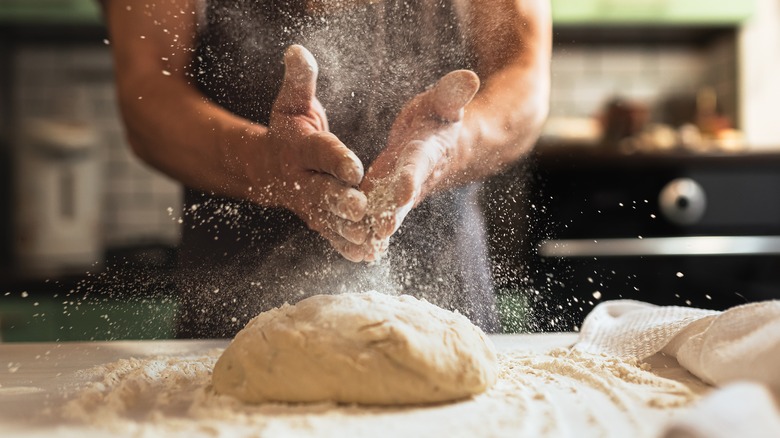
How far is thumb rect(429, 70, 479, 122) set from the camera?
36.5 inches

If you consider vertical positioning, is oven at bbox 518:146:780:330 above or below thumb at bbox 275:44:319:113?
below

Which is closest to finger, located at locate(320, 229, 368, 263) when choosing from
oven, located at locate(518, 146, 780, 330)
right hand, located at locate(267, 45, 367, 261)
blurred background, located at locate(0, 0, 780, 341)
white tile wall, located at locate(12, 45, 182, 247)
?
right hand, located at locate(267, 45, 367, 261)

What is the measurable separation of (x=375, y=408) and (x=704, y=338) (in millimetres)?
451

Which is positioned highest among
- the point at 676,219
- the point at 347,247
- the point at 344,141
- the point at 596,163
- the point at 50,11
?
the point at 50,11

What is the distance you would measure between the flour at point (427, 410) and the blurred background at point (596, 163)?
608mm

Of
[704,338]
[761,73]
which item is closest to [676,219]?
[761,73]

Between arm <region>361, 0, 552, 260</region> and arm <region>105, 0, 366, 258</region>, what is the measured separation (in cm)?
9

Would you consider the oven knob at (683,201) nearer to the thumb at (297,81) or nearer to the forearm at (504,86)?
the forearm at (504,86)

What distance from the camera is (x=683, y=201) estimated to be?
6.48 feet

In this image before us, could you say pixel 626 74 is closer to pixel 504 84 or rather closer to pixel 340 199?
pixel 504 84

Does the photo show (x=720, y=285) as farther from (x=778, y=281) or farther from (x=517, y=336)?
(x=517, y=336)

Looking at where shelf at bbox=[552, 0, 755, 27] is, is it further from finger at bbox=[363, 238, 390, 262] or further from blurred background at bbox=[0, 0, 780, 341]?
finger at bbox=[363, 238, 390, 262]

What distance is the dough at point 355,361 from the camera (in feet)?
2.40

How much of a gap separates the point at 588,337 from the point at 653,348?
0.13m
